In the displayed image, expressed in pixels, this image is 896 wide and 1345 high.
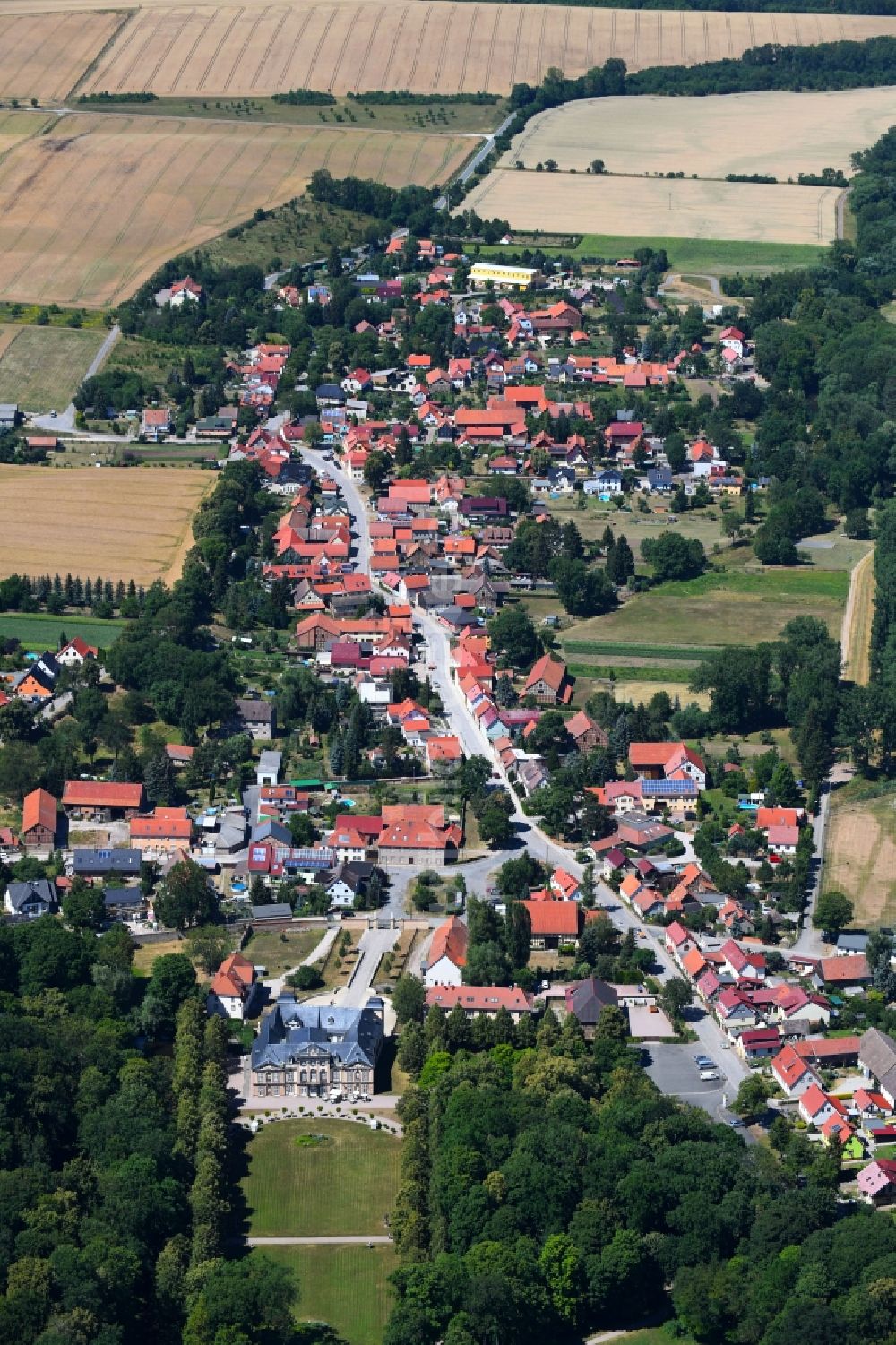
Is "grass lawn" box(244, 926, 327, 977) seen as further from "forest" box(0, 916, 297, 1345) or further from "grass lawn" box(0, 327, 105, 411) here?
"grass lawn" box(0, 327, 105, 411)

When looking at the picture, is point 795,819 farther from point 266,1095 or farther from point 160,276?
point 160,276

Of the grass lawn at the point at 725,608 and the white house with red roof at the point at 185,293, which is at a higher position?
the white house with red roof at the point at 185,293

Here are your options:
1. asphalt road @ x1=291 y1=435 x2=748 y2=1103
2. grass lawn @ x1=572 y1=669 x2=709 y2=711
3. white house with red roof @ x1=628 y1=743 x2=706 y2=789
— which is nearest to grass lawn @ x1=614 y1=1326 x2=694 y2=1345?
asphalt road @ x1=291 y1=435 x2=748 y2=1103

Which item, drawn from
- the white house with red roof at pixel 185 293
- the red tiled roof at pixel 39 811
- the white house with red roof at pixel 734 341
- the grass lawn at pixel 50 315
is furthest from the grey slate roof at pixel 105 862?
the white house with red roof at pixel 734 341

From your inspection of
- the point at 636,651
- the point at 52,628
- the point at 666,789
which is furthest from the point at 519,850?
the point at 52,628

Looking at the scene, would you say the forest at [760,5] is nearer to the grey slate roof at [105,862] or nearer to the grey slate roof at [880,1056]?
the grey slate roof at [105,862]

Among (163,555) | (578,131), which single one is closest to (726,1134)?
(163,555)
